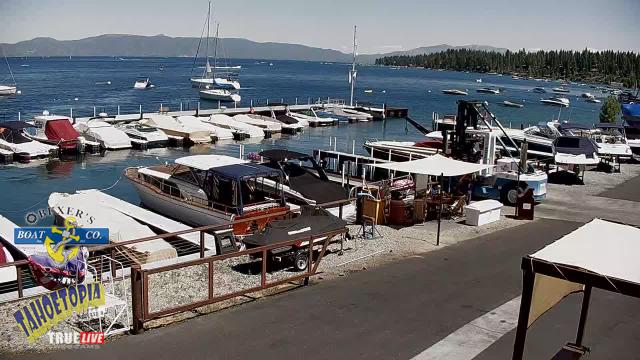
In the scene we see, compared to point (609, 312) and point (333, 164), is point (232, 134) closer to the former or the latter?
point (333, 164)

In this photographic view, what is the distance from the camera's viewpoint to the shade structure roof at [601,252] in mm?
5168

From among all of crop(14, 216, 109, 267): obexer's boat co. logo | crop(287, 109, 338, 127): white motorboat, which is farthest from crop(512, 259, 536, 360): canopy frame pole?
crop(287, 109, 338, 127): white motorboat

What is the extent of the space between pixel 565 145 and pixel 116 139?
26.9 m

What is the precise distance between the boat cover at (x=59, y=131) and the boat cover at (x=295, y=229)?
27589mm

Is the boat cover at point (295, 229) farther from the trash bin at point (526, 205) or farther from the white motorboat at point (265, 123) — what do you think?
the white motorboat at point (265, 123)

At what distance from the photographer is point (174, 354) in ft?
25.8

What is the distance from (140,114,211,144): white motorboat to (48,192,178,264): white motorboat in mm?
20937

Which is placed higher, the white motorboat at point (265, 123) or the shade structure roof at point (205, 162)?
the shade structure roof at point (205, 162)

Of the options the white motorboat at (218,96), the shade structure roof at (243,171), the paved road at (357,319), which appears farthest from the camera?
the white motorboat at (218,96)

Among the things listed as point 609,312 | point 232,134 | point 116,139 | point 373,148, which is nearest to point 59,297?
point 609,312

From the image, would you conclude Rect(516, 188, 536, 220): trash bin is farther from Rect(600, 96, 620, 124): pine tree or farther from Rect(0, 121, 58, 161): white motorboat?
Rect(600, 96, 620, 124): pine tree

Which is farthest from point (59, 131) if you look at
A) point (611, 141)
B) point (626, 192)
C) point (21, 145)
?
point (611, 141)

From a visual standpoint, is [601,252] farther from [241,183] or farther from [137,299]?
[241,183]

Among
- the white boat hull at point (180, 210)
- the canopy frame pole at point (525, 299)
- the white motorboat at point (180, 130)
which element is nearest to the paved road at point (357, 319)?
the canopy frame pole at point (525, 299)
